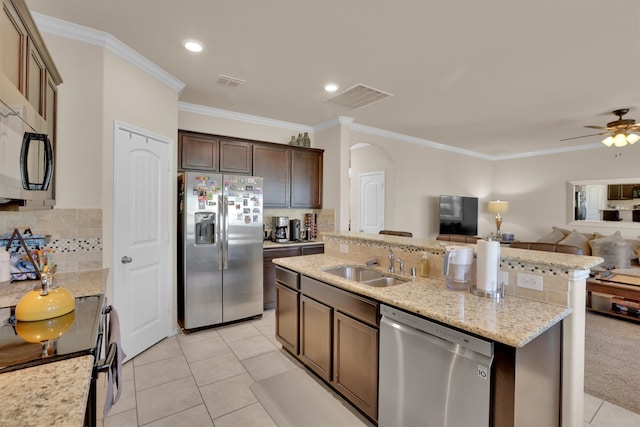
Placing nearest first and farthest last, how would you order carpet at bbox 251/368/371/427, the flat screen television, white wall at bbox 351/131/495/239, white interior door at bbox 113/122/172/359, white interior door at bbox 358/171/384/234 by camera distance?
carpet at bbox 251/368/371/427, white interior door at bbox 113/122/172/359, white wall at bbox 351/131/495/239, white interior door at bbox 358/171/384/234, the flat screen television

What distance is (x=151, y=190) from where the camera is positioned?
3.05m

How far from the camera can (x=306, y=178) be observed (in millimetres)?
4863

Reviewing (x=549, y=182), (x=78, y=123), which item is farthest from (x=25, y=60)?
(x=549, y=182)

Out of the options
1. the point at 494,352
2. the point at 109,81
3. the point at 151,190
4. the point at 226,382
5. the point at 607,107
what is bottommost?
the point at 226,382

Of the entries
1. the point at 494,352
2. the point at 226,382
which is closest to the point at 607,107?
the point at 494,352

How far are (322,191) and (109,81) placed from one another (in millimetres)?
3140

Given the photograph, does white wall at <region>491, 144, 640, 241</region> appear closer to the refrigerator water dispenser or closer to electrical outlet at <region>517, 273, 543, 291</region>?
electrical outlet at <region>517, 273, 543, 291</region>

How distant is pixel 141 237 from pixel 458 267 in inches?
110

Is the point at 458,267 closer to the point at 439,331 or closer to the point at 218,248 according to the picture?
the point at 439,331

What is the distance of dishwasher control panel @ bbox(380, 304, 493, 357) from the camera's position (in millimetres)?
1398

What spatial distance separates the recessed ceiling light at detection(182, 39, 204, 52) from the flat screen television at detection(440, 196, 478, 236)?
5170 millimetres

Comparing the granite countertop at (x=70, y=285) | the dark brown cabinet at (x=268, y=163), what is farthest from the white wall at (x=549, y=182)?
the granite countertop at (x=70, y=285)

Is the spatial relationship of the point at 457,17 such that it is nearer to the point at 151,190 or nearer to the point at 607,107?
the point at 151,190

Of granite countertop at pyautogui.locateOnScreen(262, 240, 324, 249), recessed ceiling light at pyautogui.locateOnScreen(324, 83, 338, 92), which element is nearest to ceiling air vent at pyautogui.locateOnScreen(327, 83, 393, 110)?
recessed ceiling light at pyautogui.locateOnScreen(324, 83, 338, 92)
